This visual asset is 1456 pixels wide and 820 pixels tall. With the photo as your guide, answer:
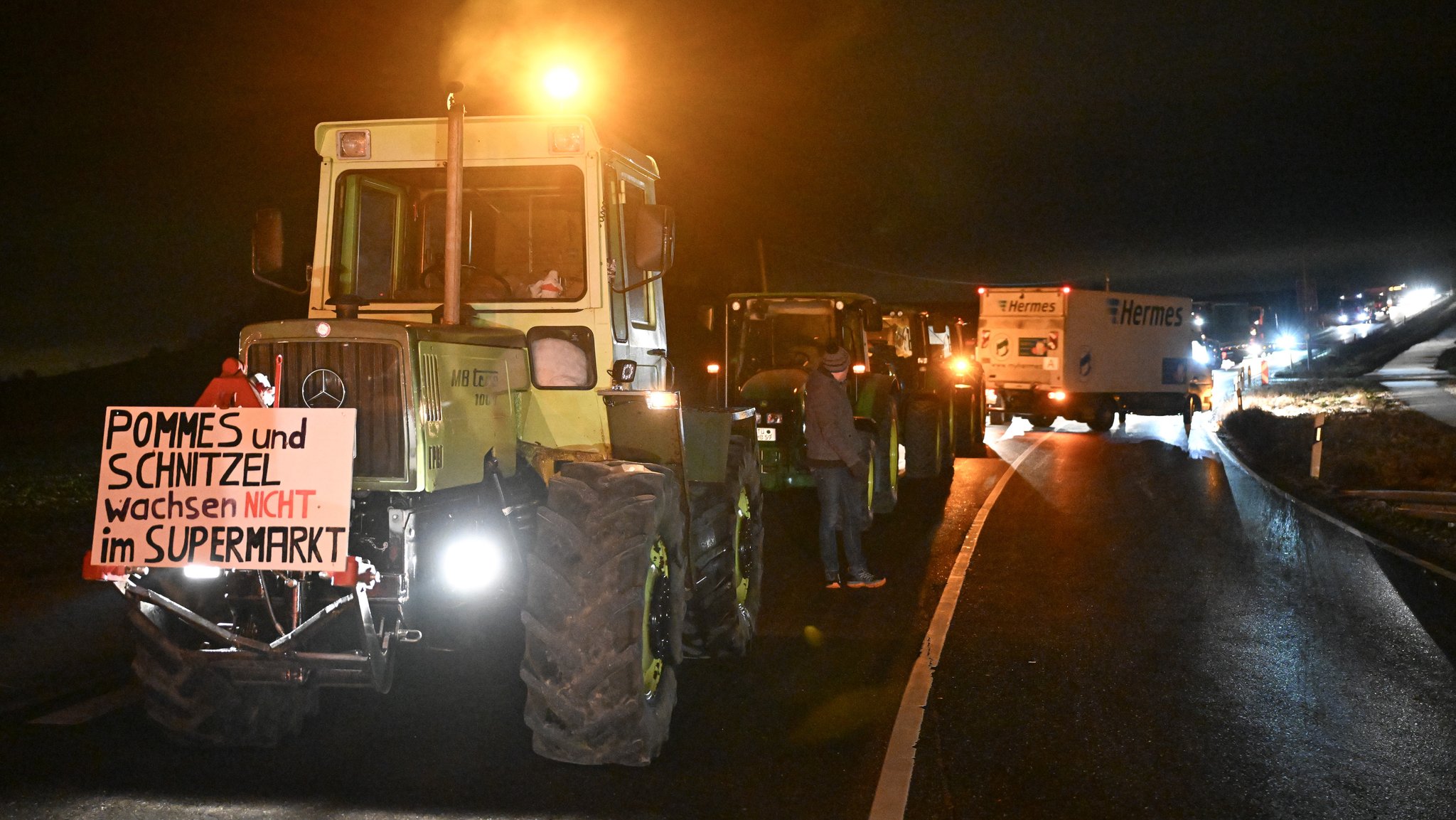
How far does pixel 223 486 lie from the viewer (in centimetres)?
498

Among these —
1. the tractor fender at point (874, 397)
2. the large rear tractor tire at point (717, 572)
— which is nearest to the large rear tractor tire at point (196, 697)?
the large rear tractor tire at point (717, 572)

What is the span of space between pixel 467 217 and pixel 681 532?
83.9 inches

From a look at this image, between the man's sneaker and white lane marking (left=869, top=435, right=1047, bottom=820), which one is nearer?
white lane marking (left=869, top=435, right=1047, bottom=820)

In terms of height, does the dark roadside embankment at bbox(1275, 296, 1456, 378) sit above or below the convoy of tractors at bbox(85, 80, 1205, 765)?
above

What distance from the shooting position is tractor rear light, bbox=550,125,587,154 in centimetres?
643

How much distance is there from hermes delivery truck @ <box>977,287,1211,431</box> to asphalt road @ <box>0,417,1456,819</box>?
1730 centimetres

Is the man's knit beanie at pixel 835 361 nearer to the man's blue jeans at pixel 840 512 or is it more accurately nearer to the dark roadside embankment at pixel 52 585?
the man's blue jeans at pixel 840 512

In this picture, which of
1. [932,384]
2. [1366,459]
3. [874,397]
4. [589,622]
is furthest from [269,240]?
[1366,459]

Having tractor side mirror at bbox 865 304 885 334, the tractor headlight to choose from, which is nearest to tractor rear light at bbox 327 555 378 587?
the tractor headlight

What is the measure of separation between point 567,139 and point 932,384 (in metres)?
13.7

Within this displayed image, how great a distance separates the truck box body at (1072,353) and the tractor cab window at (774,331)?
14324 millimetres

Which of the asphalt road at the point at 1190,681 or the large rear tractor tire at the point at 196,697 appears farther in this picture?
the asphalt road at the point at 1190,681

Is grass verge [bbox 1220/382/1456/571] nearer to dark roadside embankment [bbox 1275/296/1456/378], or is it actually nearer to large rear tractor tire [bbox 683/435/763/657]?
large rear tractor tire [bbox 683/435/763/657]

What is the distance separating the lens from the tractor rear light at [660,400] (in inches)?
246
